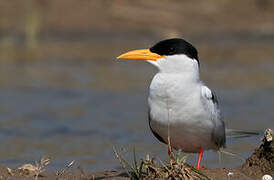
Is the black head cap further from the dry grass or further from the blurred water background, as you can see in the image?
the blurred water background

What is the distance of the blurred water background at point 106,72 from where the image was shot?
857 centimetres

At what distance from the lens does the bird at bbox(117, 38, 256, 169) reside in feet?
18.7

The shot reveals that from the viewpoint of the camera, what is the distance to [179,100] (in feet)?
18.7

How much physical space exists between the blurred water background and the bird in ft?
4.67

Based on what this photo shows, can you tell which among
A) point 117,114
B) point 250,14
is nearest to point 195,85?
point 117,114

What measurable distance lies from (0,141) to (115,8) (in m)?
7.96

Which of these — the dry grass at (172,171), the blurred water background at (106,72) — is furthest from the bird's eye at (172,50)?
the blurred water background at (106,72)

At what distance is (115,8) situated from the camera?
16.0 meters

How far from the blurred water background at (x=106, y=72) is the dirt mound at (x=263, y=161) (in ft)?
5.20

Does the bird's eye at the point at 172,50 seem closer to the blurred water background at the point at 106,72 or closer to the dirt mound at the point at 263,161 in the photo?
the dirt mound at the point at 263,161

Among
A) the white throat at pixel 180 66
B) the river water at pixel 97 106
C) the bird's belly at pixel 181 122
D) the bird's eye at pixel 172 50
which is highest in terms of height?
the bird's eye at pixel 172 50

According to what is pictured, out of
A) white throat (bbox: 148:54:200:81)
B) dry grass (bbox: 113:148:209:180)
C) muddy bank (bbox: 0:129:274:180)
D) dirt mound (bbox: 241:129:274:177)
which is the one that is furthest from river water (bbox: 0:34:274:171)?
dry grass (bbox: 113:148:209:180)

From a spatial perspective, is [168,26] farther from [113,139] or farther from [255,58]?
[113,139]

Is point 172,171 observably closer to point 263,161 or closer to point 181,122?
point 181,122
